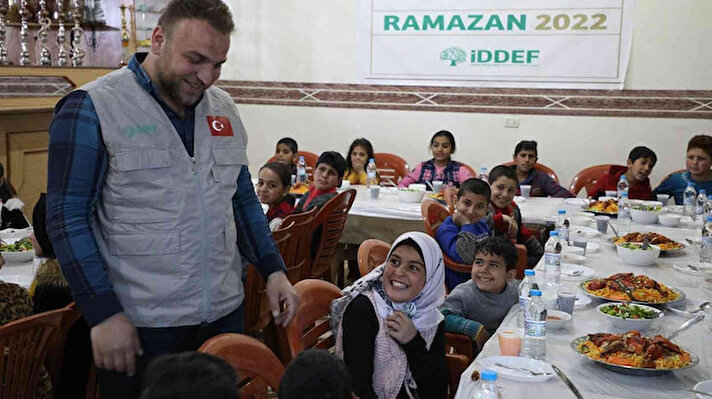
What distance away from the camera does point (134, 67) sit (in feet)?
5.91

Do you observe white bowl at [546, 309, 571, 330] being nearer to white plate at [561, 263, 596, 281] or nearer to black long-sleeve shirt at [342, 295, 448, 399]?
black long-sleeve shirt at [342, 295, 448, 399]

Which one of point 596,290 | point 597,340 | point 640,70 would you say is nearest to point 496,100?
point 640,70

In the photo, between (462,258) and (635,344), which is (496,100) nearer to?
(462,258)

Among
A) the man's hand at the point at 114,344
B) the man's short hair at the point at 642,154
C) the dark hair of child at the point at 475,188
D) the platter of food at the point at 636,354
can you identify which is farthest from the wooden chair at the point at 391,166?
the man's hand at the point at 114,344

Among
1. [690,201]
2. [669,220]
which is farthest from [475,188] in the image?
[690,201]

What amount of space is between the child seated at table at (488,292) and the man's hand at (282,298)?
1.07 m

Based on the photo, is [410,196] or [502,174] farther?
[410,196]

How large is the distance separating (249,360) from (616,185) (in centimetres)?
460

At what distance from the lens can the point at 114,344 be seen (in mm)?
1581

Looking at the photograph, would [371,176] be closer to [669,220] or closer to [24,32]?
[669,220]

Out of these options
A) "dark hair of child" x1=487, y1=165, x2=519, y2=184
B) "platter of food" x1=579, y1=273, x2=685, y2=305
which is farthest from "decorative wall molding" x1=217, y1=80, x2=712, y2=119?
"platter of food" x1=579, y1=273, x2=685, y2=305

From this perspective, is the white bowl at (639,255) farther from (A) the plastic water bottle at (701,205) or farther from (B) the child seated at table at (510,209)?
(A) the plastic water bottle at (701,205)

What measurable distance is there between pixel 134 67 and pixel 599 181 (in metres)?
4.59

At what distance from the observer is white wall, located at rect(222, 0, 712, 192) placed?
6.34 metres
